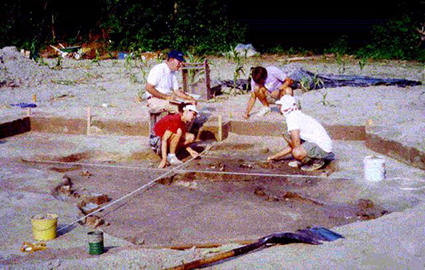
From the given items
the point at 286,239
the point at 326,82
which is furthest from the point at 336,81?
the point at 286,239

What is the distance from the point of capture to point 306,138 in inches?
263

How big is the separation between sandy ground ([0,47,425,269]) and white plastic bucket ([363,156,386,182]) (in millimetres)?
93

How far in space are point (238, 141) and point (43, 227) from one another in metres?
3.86

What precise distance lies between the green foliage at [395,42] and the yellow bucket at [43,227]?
12478mm

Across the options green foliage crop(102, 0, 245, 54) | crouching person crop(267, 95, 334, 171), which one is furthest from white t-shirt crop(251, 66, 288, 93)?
green foliage crop(102, 0, 245, 54)

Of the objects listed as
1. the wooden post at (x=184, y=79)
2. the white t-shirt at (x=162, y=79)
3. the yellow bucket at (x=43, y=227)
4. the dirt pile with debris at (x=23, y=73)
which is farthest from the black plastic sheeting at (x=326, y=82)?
the yellow bucket at (x=43, y=227)

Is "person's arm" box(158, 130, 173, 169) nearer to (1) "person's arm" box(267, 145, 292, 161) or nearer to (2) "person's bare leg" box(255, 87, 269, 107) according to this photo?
(1) "person's arm" box(267, 145, 292, 161)

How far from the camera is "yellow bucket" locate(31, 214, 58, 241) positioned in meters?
4.48

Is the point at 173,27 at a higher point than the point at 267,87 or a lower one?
higher

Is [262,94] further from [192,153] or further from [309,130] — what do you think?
[309,130]

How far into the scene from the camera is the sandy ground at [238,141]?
3928 millimetres

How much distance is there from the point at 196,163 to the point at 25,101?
4.34 meters

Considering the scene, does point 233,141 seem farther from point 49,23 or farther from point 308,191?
point 49,23

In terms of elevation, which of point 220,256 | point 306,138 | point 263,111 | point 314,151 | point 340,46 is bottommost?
point 220,256
